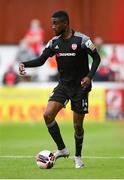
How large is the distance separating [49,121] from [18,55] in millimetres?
18427

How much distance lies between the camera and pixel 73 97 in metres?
14.2

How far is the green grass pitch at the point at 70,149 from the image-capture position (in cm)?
1327

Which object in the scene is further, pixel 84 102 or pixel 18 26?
pixel 18 26

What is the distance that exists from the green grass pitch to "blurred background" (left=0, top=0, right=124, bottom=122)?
1418mm

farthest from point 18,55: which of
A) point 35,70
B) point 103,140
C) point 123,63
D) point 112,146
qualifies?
point 112,146

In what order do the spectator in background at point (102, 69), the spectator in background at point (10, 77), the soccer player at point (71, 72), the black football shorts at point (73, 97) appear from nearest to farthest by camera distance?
the soccer player at point (71, 72) → the black football shorts at point (73, 97) → the spectator in background at point (10, 77) → the spectator in background at point (102, 69)

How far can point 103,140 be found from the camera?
21.9m

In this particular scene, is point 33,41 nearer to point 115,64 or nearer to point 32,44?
point 32,44

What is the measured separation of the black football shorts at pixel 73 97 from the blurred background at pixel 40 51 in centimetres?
1460

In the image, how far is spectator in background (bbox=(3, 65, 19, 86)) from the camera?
30219mm

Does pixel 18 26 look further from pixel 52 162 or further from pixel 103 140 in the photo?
pixel 52 162

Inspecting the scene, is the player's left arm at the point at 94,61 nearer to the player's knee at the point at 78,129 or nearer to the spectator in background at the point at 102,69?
the player's knee at the point at 78,129

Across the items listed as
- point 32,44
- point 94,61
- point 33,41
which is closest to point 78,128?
point 94,61

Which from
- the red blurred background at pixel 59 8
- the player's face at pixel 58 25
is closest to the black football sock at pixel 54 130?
the player's face at pixel 58 25
